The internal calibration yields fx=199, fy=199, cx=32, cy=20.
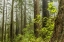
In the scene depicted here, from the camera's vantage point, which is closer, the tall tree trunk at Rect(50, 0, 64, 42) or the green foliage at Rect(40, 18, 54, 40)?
the tall tree trunk at Rect(50, 0, 64, 42)

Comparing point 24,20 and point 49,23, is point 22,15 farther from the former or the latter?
point 49,23

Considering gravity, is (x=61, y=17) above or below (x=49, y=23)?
above

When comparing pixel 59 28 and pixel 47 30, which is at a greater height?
pixel 59 28

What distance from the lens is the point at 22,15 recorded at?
883 inches

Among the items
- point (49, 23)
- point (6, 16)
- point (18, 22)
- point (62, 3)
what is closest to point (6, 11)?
point (6, 16)

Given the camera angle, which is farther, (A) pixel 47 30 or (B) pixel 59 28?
(A) pixel 47 30

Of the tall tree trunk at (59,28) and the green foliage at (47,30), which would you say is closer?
the tall tree trunk at (59,28)

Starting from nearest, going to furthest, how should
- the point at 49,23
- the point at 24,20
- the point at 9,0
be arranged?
the point at 49,23
the point at 9,0
the point at 24,20

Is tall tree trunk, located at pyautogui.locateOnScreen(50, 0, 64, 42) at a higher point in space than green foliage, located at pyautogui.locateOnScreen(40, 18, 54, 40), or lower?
higher

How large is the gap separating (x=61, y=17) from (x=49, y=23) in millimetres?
3720

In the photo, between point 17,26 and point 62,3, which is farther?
point 17,26

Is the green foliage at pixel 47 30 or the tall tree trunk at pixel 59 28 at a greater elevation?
the tall tree trunk at pixel 59 28

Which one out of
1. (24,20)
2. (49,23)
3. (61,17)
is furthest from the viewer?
(24,20)

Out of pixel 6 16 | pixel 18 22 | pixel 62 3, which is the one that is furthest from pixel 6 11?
pixel 62 3
